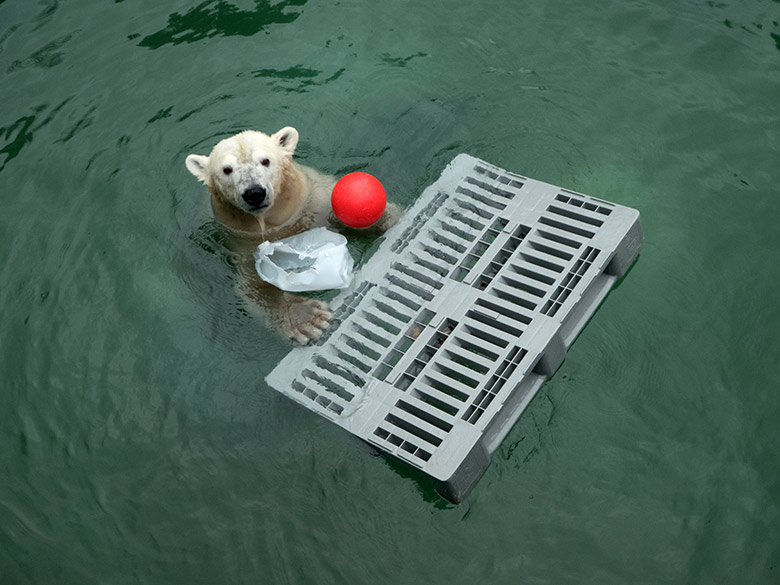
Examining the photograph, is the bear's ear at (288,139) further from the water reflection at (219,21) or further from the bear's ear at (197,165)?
the water reflection at (219,21)

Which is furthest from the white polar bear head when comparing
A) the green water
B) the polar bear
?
the green water

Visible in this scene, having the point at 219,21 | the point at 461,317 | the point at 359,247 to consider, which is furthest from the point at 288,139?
the point at 219,21

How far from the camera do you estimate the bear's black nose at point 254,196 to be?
14.9 feet

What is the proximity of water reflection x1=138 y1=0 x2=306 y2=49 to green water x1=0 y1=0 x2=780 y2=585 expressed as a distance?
0.03 metres

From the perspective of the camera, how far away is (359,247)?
16.5 ft

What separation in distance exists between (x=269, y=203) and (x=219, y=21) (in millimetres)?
2569

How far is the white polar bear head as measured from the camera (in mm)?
4586

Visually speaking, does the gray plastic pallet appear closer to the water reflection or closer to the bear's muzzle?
the bear's muzzle

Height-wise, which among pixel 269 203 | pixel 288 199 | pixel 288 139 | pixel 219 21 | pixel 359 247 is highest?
pixel 219 21

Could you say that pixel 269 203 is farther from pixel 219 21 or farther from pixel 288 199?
pixel 219 21

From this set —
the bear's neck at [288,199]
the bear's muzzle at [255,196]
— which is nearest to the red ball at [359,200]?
the bear's neck at [288,199]

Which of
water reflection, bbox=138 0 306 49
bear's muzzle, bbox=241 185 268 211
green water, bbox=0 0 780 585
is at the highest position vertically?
water reflection, bbox=138 0 306 49

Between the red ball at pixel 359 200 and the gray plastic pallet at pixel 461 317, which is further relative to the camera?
the red ball at pixel 359 200

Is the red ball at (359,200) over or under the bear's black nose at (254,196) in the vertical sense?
under
